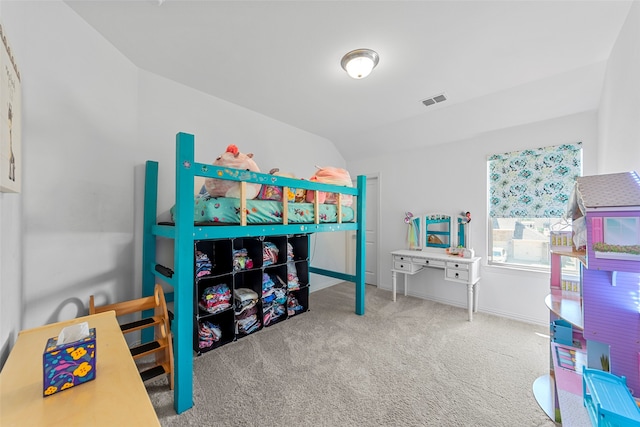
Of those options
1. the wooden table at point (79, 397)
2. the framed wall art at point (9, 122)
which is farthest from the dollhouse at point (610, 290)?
A: the framed wall art at point (9, 122)

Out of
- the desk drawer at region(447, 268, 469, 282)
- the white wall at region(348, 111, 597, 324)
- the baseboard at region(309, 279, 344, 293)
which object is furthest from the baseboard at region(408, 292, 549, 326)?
the baseboard at region(309, 279, 344, 293)

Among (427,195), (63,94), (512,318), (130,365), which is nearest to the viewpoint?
(130,365)

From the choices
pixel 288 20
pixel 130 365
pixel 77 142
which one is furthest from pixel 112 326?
pixel 288 20

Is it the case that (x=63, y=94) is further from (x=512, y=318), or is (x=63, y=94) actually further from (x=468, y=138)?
(x=512, y=318)

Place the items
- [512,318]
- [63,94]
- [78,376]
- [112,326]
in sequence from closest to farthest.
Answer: [78,376] → [112,326] → [63,94] → [512,318]

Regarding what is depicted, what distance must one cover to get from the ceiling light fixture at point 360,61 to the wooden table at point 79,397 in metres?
2.33

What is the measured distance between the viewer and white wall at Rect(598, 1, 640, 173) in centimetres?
131

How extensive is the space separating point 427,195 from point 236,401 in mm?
3302

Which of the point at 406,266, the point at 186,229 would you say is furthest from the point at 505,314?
the point at 186,229

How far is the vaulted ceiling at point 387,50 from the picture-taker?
158cm

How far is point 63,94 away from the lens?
1.61 meters

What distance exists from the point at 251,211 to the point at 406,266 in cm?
240

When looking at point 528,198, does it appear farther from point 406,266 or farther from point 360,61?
point 360,61

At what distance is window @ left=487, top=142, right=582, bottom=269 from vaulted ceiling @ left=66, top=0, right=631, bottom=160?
45 cm
